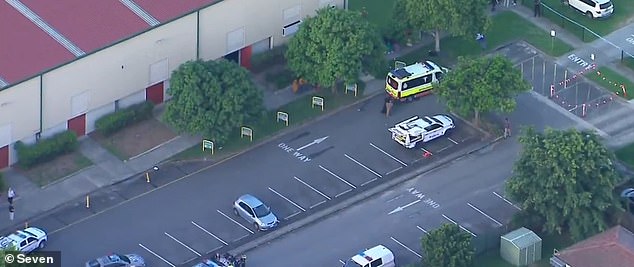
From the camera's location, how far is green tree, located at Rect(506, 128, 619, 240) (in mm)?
124000

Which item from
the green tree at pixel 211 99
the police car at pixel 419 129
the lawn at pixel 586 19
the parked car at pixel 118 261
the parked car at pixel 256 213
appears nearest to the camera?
the parked car at pixel 118 261

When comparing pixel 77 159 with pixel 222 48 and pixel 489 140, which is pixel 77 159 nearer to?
pixel 222 48

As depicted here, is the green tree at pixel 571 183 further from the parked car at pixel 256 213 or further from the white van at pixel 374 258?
the parked car at pixel 256 213

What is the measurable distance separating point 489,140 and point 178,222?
22641mm

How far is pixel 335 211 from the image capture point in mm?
128875

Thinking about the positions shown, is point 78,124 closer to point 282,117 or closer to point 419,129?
point 282,117

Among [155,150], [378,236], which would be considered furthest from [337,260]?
[155,150]

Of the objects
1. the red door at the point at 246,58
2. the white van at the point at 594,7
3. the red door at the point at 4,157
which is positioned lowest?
the red door at the point at 4,157

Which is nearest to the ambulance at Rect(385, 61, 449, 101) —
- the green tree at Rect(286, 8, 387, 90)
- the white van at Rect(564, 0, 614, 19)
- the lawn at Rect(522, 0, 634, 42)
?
the green tree at Rect(286, 8, 387, 90)

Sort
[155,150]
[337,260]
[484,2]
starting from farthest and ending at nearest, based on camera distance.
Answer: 1. [484,2]
2. [155,150]
3. [337,260]

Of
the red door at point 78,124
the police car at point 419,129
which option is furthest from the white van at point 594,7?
the red door at point 78,124

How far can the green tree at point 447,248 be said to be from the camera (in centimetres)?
12106

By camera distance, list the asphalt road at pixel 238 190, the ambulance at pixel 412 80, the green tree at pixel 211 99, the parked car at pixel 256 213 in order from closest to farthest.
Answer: the asphalt road at pixel 238 190 < the parked car at pixel 256 213 < the green tree at pixel 211 99 < the ambulance at pixel 412 80

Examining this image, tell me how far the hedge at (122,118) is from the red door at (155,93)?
1.30 m
